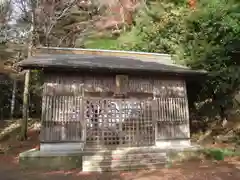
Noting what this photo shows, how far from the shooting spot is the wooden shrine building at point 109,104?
10.3 m

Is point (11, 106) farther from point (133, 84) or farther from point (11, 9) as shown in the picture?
point (133, 84)

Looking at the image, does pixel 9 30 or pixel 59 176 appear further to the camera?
pixel 9 30

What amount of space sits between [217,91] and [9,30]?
700 inches

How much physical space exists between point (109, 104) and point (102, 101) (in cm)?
35

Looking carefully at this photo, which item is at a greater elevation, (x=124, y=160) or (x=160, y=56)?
(x=160, y=56)

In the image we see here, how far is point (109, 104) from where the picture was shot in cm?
1123

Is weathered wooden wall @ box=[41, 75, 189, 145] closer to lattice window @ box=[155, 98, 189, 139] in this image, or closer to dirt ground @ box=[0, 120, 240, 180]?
lattice window @ box=[155, 98, 189, 139]

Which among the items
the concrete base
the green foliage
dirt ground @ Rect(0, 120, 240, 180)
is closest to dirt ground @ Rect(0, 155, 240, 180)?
dirt ground @ Rect(0, 120, 240, 180)

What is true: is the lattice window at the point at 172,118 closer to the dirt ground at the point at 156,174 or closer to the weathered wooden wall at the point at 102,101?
the weathered wooden wall at the point at 102,101

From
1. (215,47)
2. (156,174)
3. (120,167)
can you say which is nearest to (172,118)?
(156,174)

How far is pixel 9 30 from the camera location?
72.8 ft

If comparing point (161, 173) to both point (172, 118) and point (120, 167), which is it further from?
point (172, 118)

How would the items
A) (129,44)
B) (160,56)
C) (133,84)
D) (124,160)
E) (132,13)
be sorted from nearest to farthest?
(124,160) → (133,84) → (160,56) → (129,44) → (132,13)

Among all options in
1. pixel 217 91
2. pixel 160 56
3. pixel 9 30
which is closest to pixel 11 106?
pixel 9 30
